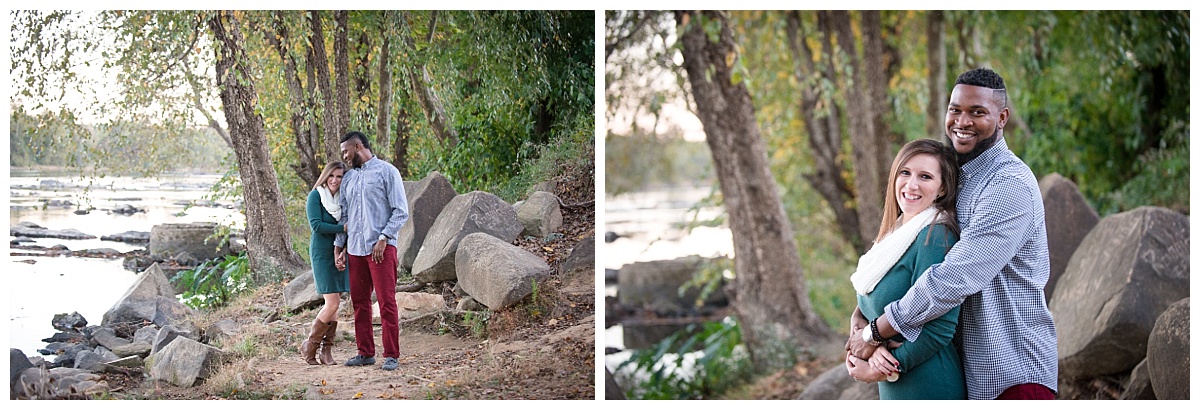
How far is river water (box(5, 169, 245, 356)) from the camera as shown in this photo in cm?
300

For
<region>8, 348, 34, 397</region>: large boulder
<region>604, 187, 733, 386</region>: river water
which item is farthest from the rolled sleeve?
<region>604, 187, 733, 386</region>: river water

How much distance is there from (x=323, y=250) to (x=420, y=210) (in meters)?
0.35

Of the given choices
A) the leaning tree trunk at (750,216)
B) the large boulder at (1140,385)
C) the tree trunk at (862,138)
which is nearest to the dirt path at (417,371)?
the leaning tree trunk at (750,216)

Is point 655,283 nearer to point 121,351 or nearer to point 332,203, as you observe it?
point 332,203

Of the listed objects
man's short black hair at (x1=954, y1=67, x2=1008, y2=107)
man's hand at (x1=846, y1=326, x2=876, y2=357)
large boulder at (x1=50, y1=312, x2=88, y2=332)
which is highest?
man's short black hair at (x1=954, y1=67, x2=1008, y2=107)

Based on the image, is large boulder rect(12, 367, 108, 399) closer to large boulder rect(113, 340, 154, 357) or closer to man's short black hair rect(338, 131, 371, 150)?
large boulder rect(113, 340, 154, 357)

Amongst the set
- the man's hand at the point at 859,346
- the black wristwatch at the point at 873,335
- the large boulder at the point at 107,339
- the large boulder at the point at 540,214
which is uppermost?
the large boulder at the point at 540,214

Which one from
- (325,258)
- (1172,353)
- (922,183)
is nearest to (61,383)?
(325,258)

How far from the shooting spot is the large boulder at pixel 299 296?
308 cm

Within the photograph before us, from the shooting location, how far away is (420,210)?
312 centimetres

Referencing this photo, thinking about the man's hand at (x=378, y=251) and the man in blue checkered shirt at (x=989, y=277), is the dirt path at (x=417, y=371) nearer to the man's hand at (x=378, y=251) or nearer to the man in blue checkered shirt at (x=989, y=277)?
the man's hand at (x=378, y=251)

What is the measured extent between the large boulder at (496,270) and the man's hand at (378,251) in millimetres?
274

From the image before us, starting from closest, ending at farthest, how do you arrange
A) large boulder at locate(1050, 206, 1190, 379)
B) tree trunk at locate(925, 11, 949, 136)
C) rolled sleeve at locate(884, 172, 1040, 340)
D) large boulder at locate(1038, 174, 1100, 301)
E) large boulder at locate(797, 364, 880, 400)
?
rolled sleeve at locate(884, 172, 1040, 340)
large boulder at locate(1050, 206, 1190, 379)
large boulder at locate(1038, 174, 1100, 301)
large boulder at locate(797, 364, 880, 400)
tree trunk at locate(925, 11, 949, 136)

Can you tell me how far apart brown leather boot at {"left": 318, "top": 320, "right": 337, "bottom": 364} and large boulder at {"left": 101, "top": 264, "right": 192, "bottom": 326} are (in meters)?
0.47
